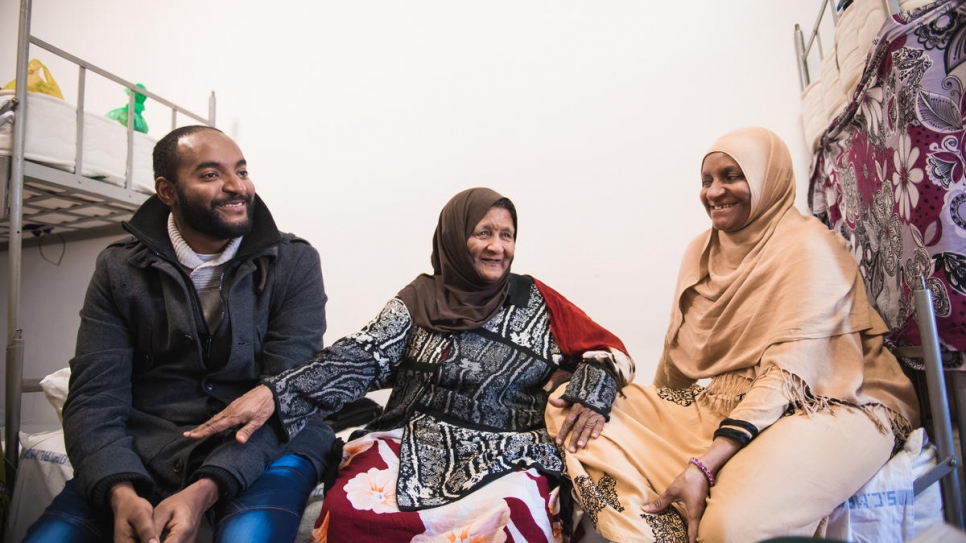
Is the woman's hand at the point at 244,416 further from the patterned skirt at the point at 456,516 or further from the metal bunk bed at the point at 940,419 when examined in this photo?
the metal bunk bed at the point at 940,419

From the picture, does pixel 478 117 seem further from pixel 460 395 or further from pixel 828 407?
pixel 828 407

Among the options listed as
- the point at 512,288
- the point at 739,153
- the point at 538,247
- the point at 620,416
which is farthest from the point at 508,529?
the point at 538,247

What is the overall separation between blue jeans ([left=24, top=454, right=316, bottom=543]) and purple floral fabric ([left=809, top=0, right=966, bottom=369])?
1400 mm

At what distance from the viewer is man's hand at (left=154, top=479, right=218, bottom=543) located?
107 centimetres

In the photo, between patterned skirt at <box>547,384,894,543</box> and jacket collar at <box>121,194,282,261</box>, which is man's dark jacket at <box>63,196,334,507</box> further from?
patterned skirt at <box>547,384,894,543</box>

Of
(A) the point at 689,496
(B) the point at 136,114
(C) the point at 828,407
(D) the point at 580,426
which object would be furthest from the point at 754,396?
(B) the point at 136,114

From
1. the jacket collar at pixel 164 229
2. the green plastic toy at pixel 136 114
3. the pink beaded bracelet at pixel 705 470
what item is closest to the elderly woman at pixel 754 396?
the pink beaded bracelet at pixel 705 470

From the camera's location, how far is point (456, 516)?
3.99 feet

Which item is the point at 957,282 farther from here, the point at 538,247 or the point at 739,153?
the point at 538,247

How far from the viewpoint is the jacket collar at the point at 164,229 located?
4.58 ft

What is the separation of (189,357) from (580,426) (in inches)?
37.4

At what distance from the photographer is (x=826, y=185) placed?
191 cm

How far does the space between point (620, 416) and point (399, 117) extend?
185 cm

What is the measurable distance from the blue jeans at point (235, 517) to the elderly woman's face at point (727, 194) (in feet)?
4.09
